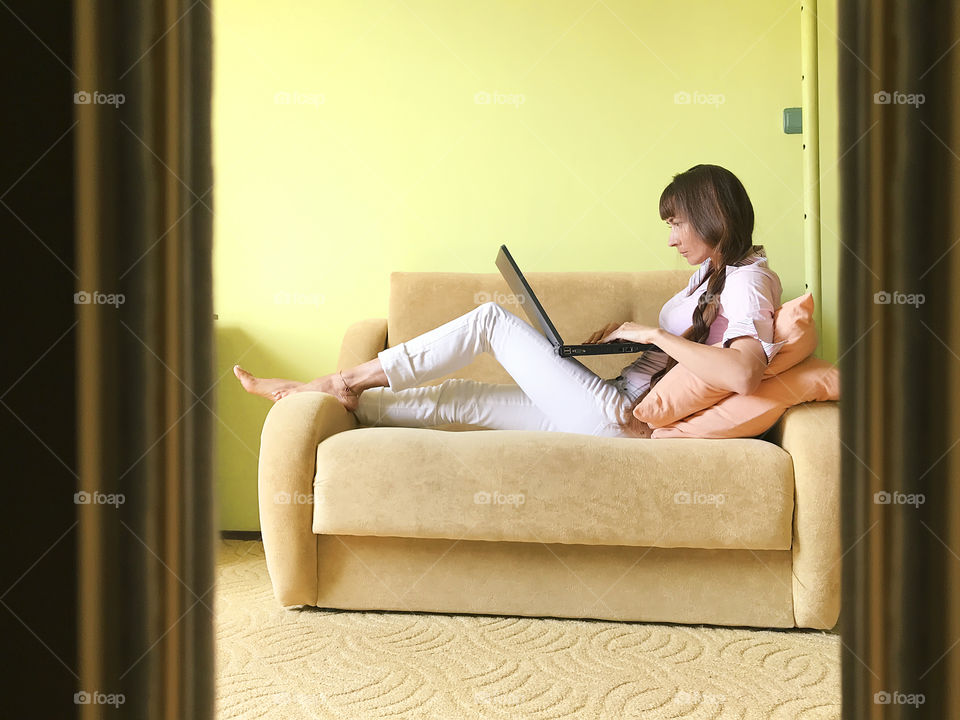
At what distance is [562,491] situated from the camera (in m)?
1.43

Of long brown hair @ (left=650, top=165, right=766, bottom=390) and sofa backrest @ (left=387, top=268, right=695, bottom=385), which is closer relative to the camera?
long brown hair @ (left=650, top=165, right=766, bottom=390)

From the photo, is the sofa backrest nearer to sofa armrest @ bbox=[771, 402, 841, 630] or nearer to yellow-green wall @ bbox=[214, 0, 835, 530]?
yellow-green wall @ bbox=[214, 0, 835, 530]

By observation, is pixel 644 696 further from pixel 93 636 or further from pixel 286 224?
pixel 286 224

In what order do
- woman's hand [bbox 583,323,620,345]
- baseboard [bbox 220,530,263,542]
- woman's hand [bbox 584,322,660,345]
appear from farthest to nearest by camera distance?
baseboard [bbox 220,530,263,542] → woman's hand [bbox 583,323,620,345] → woman's hand [bbox 584,322,660,345]

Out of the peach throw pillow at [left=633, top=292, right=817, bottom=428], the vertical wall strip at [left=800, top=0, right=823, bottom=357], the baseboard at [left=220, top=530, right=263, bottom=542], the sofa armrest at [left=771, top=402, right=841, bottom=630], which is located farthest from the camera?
the baseboard at [left=220, top=530, right=263, bottom=542]

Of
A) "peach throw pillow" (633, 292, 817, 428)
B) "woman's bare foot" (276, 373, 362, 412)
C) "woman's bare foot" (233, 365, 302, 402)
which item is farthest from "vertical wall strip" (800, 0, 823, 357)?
"woman's bare foot" (233, 365, 302, 402)

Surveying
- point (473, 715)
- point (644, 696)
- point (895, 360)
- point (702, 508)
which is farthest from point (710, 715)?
point (895, 360)

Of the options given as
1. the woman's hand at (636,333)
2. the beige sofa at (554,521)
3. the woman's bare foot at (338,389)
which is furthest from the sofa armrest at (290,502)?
the woman's hand at (636,333)

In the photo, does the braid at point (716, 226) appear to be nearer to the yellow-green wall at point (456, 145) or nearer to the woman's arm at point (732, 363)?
the woman's arm at point (732, 363)

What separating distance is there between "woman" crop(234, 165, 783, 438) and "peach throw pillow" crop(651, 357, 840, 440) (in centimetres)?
16

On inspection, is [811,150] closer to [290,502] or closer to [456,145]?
[456,145]

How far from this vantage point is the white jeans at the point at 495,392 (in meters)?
1.70

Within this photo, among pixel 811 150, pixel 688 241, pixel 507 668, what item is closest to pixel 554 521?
pixel 507 668

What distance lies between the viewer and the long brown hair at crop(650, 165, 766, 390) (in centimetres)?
168
